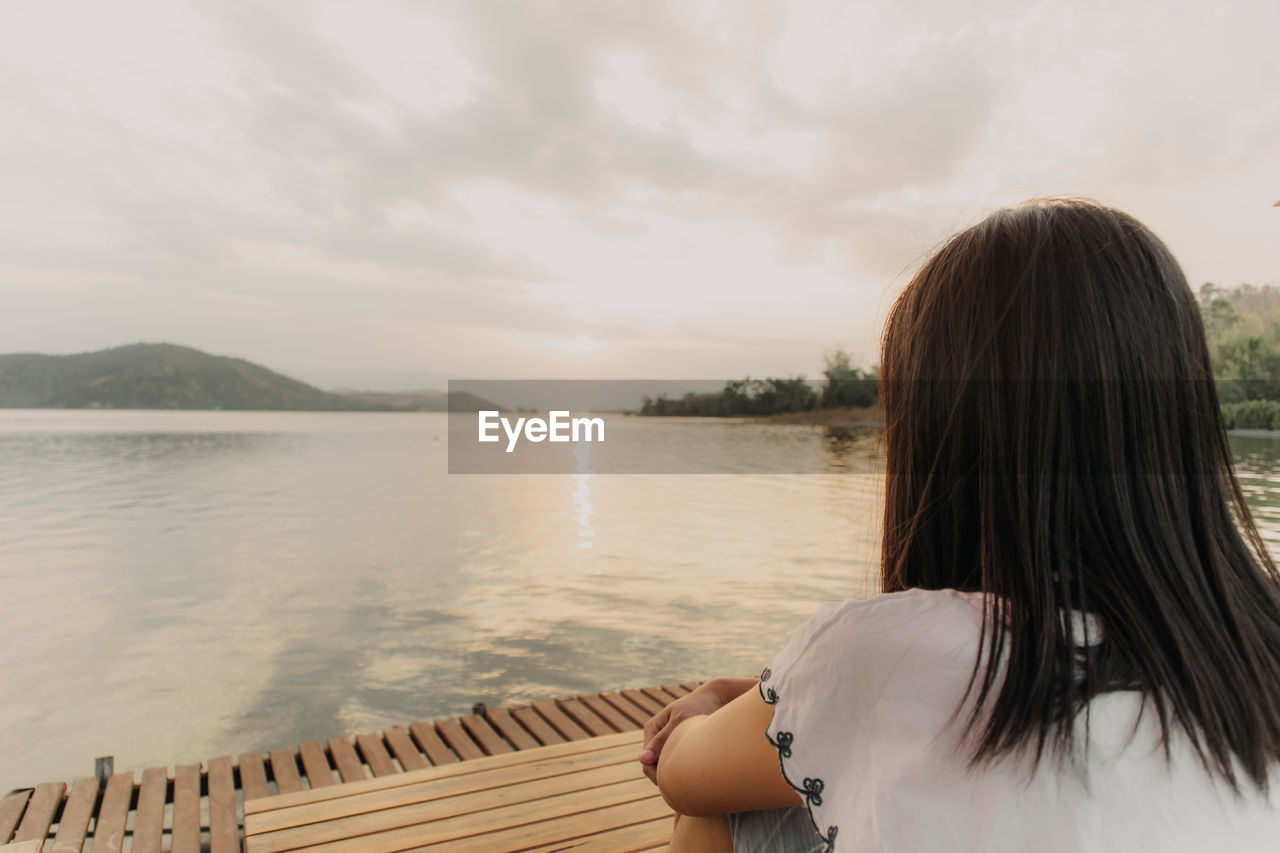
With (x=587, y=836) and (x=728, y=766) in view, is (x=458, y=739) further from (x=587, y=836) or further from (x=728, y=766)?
(x=728, y=766)

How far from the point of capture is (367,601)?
23.2 ft

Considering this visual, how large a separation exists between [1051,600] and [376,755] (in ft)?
8.10

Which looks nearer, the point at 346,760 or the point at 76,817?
the point at 76,817

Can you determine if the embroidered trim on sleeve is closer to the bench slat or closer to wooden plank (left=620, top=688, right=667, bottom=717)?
wooden plank (left=620, top=688, right=667, bottom=717)

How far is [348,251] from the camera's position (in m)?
57.8

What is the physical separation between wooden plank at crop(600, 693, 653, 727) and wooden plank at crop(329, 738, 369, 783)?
0.97 m

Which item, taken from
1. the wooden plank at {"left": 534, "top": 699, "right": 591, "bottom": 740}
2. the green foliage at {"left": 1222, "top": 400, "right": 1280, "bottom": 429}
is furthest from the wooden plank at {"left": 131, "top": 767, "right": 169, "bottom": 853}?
the green foliage at {"left": 1222, "top": 400, "right": 1280, "bottom": 429}

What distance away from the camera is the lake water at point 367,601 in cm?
454

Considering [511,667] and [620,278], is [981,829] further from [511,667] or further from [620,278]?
[620,278]

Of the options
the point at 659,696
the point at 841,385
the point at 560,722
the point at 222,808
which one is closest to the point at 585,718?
the point at 560,722

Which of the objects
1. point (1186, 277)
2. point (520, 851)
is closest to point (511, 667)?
point (520, 851)

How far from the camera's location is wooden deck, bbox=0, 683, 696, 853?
1966mm

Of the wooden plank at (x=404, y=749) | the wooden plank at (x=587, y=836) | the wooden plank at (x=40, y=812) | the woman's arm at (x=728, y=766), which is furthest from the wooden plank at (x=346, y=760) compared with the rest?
the woman's arm at (x=728, y=766)

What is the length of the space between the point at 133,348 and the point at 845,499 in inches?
3971
